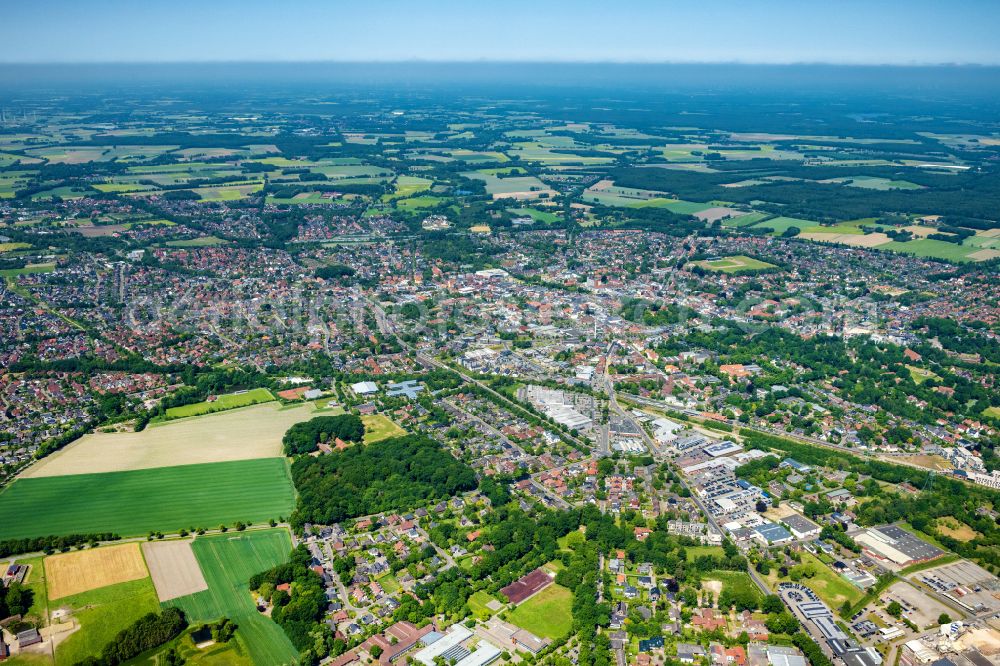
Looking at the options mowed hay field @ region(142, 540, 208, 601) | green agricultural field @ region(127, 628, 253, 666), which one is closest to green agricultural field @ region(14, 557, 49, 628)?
mowed hay field @ region(142, 540, 208, 601)

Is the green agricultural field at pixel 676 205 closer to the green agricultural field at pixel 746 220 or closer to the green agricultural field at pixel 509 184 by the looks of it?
the green agricultural field at pixel 746 220

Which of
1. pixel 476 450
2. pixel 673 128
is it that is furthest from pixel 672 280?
pixel 673 128

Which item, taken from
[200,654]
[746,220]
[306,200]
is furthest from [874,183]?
[200,654]

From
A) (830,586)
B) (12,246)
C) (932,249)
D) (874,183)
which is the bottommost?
(830,586)

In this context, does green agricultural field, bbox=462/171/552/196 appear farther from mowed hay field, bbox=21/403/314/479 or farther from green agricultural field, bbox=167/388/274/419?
mowed hay field, bbox=21/403/314/479

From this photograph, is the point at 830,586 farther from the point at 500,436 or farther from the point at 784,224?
the point at 784,224

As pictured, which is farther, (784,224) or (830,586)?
(784,224)
